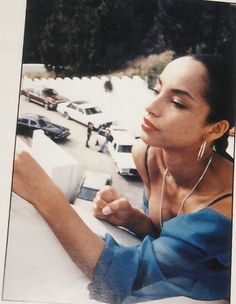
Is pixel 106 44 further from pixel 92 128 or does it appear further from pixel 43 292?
pixel 43 292

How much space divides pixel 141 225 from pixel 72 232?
8.3 inches

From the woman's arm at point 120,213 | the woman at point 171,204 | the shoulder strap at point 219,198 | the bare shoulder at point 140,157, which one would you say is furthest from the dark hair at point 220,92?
the woman's arm at point 120,213

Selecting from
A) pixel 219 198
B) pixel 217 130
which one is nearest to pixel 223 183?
pixel 219 198

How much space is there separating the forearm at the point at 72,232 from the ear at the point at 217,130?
47cm

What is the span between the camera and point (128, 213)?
138cm

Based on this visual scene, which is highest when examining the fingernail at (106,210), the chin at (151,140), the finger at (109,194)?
the chin at (151,140)

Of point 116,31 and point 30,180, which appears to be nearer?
point 30,180

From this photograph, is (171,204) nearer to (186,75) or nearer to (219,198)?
(219,198)

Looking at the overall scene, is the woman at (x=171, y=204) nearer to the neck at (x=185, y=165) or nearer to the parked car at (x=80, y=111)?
the neck at (x=185, y=165)

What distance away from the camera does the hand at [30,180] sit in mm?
1344

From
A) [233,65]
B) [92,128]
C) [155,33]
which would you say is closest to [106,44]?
[155,33]

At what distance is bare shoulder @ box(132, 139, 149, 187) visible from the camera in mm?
1408

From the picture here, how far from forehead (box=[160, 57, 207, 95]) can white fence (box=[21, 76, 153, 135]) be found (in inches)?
3.0

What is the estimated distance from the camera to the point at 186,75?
4.64ft
